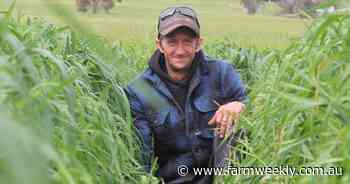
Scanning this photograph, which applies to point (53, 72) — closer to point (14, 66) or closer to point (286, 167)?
point (14, 66)

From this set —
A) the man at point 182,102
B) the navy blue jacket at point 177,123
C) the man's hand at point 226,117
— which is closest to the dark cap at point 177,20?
the man at point 182,102

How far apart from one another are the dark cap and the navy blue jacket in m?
0.18

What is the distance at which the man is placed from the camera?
238 centimetres

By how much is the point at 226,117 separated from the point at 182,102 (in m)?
0.31

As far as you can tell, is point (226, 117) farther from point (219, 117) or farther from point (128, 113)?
point (128, 113)

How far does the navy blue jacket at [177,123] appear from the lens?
238cm

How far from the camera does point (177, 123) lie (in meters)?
2.39

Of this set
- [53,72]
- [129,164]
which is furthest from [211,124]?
[53,72]

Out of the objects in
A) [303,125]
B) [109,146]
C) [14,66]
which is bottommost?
[109,146]

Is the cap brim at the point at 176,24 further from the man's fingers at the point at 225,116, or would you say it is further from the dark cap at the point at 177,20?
the man's fingers at the point at 225,116

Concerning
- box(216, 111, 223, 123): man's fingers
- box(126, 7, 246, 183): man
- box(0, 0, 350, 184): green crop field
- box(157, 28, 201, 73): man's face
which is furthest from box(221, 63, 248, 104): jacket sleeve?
box(0, 0, 350, 184): green crop field

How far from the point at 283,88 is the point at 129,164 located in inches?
20.9

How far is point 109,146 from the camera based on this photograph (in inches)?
68.4

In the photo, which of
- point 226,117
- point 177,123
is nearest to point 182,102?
point 177,123
